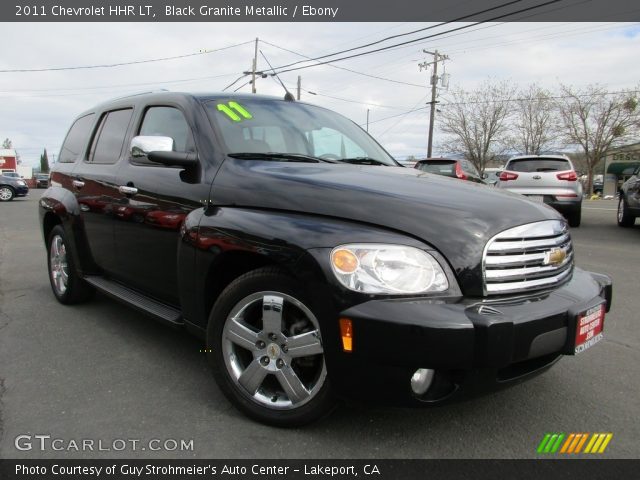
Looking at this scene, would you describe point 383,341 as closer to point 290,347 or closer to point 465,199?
point 290,347

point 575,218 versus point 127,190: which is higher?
point 127,190

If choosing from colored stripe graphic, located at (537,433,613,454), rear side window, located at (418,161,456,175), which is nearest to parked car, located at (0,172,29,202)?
rear side window, located at (418,161,456,175)

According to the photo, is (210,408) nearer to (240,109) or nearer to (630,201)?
(240,109)

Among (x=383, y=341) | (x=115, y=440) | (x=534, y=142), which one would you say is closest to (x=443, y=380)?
(x=383, y=341)

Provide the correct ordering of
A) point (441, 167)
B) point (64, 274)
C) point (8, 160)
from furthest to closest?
point (8, 160) → point (441, 167) → point (64, 274)

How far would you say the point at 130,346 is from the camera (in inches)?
138

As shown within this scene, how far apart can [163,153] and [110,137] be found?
4.91ft

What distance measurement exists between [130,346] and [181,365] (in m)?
0.56

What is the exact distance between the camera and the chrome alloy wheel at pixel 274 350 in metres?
2.24

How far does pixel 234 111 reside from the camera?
124 inches

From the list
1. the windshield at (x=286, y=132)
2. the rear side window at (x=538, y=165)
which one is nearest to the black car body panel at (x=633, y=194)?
the rear side window at (x=538, y=165)

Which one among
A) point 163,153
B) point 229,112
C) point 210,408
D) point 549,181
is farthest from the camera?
point 549,181

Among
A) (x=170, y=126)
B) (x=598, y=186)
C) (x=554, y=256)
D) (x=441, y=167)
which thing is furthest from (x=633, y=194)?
(x=598, y=186)

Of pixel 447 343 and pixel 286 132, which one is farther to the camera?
pixel 286 132
